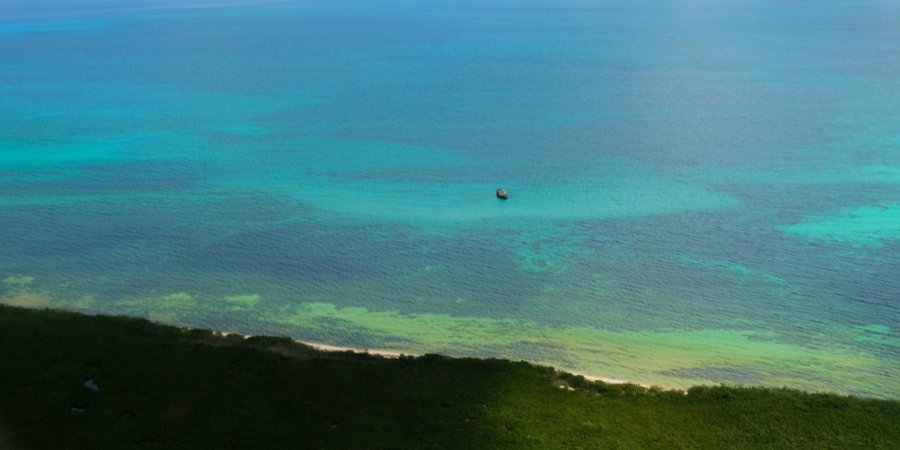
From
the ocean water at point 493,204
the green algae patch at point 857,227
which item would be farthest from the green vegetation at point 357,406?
the green algae patch at point 857,227

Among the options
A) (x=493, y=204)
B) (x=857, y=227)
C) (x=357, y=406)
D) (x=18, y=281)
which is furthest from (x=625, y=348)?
(x=18, y=281)

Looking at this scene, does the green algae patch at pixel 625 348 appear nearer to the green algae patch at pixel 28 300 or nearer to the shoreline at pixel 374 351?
the shoreline at pixel 374 351

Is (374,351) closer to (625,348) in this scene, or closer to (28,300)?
(625,348)

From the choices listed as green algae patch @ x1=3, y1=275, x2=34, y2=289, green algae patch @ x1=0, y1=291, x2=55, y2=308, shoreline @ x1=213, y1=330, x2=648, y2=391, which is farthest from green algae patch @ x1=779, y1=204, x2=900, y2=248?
green algae patch @ x1=3, y1=275, x2=34, y2=289

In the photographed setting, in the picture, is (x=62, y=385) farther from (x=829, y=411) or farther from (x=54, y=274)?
(x=829, y=411)

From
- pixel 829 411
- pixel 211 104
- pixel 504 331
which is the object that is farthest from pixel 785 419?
pixel 211 104

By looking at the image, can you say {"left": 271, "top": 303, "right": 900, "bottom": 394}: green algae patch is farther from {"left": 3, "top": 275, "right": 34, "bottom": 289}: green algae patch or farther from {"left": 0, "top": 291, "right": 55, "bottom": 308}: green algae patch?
{"left": 3, "top": 275, "right": 34, "bottom": 289}: green algae patch
